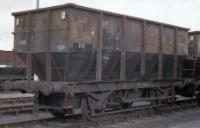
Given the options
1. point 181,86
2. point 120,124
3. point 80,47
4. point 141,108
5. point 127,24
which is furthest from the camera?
point 181,86

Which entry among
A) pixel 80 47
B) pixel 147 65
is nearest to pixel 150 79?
pixel 147 65

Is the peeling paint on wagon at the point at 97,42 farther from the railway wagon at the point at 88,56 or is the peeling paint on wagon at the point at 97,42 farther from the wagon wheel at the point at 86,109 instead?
the wagon wheel at the point at 86,109

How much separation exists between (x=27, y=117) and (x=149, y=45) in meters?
5.04

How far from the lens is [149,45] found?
52.2 ft

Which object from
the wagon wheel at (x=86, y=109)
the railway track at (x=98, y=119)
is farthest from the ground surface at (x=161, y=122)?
the wagon wheel at (x=86, y=109)

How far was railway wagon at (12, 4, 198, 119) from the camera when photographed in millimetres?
12648

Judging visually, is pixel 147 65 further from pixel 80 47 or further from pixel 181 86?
pixel 80 47

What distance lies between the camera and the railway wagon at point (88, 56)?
12.6 metres

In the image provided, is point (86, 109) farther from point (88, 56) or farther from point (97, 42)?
point (97, 42)

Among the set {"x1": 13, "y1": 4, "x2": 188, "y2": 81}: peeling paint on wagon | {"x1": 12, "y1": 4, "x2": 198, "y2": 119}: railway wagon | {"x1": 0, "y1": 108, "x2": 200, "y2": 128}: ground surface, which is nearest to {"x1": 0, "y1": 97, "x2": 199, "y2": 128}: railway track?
{"x1": 0, "y1": 108, "x2": 200, "y2": 128}: ground surface

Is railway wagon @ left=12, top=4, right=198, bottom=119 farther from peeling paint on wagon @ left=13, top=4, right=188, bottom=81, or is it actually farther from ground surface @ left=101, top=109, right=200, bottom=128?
ground surface @ left=101, top=109, right=200, bottom=128

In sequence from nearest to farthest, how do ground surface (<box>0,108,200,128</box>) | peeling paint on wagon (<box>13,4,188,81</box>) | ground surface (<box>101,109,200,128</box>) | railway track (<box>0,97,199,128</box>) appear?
1. peeling paint on wagon (<box>13,4,188,81</box>)
2. railway track (<box>0,97,199,128</box>)
3. ground surface (<box>0,108,200,128</box>)
4. ground surface (<box>101,109,200,128</box>)

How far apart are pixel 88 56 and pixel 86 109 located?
1619mm

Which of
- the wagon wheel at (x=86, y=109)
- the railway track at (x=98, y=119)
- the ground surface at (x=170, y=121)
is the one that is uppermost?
the wagon wheel at (x=86, y=109)
